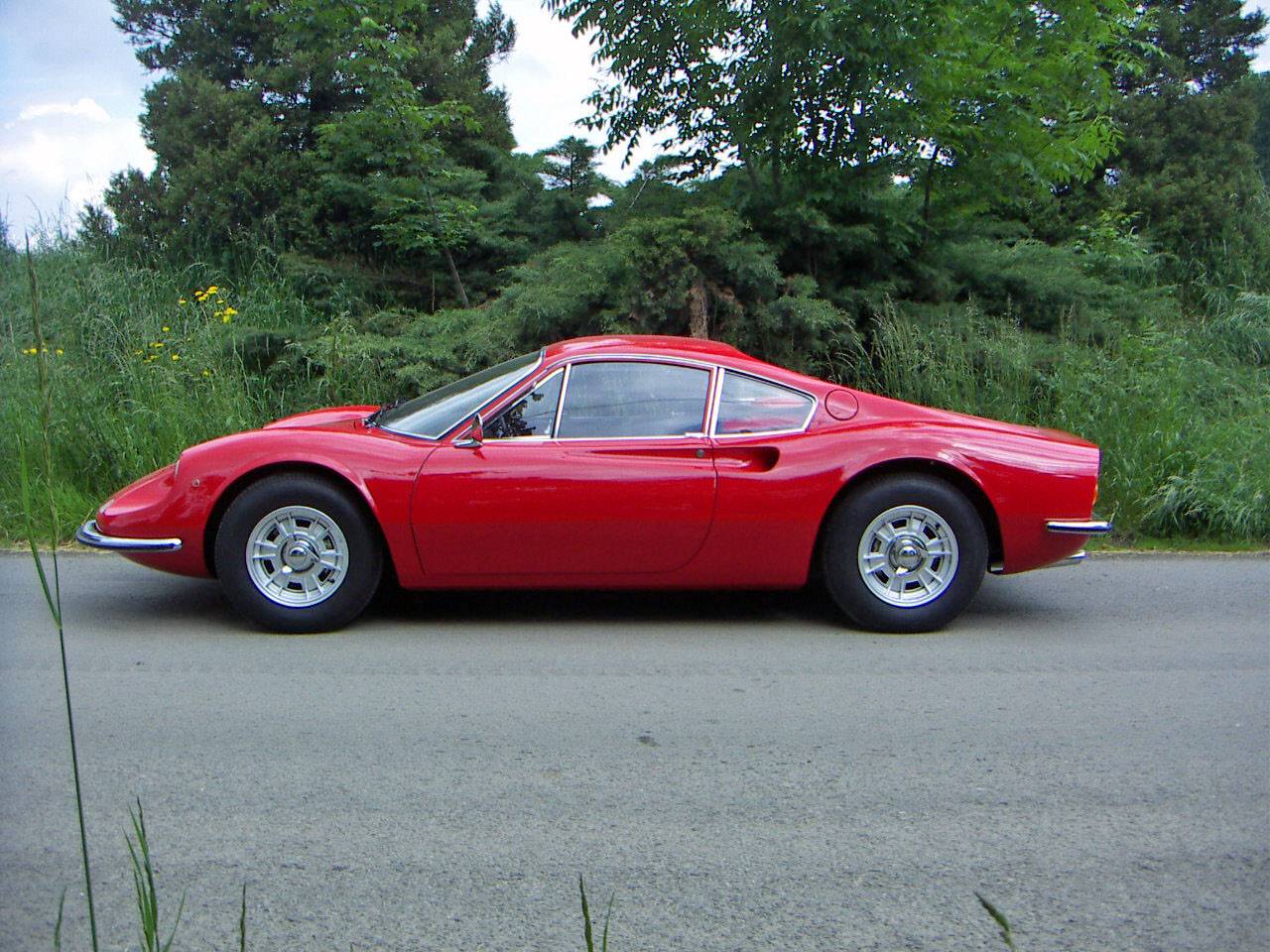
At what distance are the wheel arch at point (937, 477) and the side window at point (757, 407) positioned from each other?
1.27 ft

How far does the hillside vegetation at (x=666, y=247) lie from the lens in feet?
29.5

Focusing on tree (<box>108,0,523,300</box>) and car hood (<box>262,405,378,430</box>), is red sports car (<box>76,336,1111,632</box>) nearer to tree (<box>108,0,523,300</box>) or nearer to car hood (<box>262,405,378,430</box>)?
car hood (<box>262,405,378,430</box>)

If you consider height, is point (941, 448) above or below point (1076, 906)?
above

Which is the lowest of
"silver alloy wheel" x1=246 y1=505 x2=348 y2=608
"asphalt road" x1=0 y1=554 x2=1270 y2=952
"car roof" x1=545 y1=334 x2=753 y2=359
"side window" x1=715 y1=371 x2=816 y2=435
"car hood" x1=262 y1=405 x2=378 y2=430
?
"asphalt road" x1=0 y1=554 x2=1270 y2=952

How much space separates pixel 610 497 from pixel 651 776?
1.81 metres

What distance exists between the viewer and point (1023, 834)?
3359 millimetres

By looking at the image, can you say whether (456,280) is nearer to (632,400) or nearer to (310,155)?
(310,155)

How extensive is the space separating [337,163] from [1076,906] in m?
10.3

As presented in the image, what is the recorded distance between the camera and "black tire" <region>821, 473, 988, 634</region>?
5418mm

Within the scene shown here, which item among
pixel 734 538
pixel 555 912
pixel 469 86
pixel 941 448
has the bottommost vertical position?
pixel 555 912

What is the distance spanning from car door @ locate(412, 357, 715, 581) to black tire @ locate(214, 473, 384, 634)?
0.27 meters

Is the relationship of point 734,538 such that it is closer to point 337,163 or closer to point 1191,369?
point 1191,369

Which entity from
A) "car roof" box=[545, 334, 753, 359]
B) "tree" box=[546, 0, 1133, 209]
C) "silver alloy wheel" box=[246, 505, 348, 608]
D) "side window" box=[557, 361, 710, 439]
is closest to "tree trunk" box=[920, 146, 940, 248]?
"tree" box=[546, 0, 1133, 209]

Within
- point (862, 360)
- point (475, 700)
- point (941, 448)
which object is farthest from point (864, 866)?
point (862, 360)
